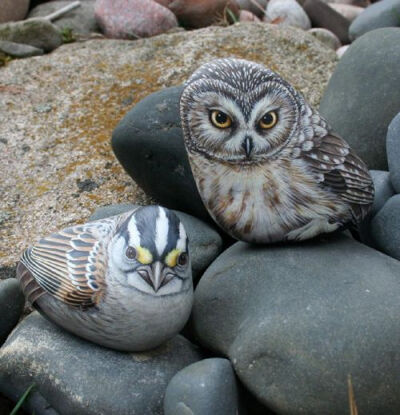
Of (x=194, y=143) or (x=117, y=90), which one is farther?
(x=117, y=90)

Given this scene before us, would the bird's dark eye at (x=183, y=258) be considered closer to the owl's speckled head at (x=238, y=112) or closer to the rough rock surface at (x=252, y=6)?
the owl's speckled head at (x=238, y=112)

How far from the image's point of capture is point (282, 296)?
2396mm

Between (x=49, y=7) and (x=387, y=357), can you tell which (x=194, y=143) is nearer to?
(x=387, y=357)

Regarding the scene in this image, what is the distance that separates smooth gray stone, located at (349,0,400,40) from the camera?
4.49 metres

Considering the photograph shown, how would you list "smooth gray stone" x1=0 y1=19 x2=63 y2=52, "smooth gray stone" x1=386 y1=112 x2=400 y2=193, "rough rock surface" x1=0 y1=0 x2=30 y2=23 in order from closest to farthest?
1. "smooth gray stone" x1=386 y1=112 x2=400 y2=193
2. "smooth gray stone" x1=0 y1=19 x2=63 y2=52
3. "rough rock surface" x1=0 y1=0 x2=30 y2=23

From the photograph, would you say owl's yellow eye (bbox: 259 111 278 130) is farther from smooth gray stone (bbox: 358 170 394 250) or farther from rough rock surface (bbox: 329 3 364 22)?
rough rock surface (bbox: 329 3 364 22)

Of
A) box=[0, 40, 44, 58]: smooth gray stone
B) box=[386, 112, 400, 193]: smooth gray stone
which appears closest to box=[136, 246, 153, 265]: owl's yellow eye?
box=[386, 112, 400, 193]: smooth gray stone

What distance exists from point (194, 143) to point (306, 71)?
5.50ft

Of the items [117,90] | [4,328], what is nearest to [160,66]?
[117,90]

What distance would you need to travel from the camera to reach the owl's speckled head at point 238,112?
8.16 ft

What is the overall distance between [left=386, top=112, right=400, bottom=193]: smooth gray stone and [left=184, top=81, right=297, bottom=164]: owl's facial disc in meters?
0.52

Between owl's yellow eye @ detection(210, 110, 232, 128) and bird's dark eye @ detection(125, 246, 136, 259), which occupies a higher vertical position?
owl's yellow eye @ detection(210, 110, 232, 128)

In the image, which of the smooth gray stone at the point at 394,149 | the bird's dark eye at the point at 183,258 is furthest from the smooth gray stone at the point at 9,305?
the smooth gray stone at the point at 394,149

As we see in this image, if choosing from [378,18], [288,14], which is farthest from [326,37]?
[378,18]
